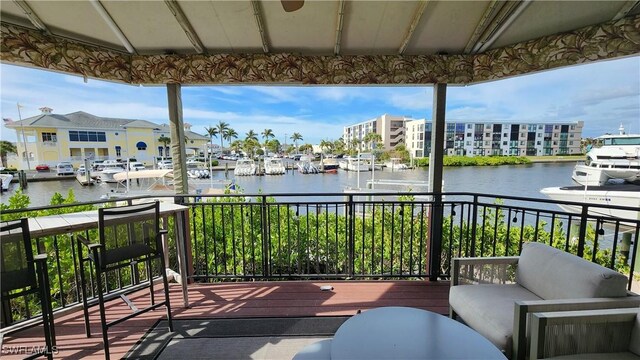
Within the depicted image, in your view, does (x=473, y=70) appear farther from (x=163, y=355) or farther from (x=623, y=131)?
(x=623, y=131)

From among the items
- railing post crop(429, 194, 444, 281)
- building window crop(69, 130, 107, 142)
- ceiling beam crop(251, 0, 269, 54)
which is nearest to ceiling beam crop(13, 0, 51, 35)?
ceiling beam crop(251, 0, 269, 54)

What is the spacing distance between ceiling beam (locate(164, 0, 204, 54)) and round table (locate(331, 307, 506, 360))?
8.62 ft

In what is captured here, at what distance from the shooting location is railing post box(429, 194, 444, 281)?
3.03 metres

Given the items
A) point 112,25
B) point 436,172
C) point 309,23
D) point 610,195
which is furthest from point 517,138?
point 112,25

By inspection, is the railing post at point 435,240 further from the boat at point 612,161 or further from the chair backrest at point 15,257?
the boat at point 612,161

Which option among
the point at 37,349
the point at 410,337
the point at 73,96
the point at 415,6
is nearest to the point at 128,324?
the point at 37,349

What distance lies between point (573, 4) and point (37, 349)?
4787 millimetres

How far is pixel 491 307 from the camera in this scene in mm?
1687

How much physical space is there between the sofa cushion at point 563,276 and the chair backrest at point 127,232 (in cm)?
281

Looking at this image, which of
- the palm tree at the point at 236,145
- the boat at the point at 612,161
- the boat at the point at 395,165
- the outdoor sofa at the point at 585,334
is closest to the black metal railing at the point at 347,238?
the outdoor sofa at the point at 585,334

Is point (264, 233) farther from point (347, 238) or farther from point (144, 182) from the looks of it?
point (144, 182)

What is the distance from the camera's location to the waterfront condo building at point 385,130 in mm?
31236

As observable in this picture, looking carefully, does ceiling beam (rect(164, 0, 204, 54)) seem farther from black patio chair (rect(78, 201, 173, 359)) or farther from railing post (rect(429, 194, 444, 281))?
railing post (rect(429, 194, 444, 281))

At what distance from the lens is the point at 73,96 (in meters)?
7.65
